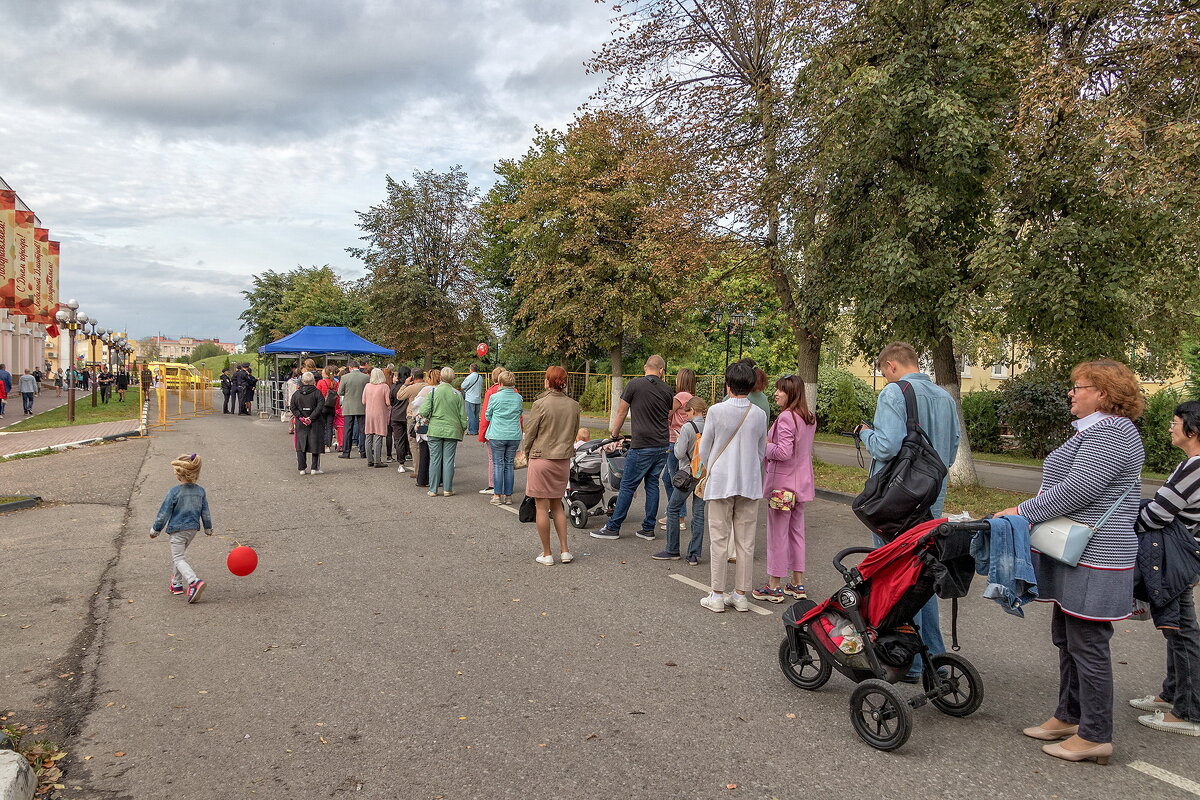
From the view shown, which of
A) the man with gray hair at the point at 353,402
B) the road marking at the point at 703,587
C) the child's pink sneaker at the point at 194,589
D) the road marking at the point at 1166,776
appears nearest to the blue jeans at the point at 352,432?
→ the man with gray hair at the point at 353,402

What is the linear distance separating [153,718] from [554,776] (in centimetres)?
223

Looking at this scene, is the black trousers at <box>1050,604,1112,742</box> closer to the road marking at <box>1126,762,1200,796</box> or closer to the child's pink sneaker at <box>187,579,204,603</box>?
the road marking at <box>1126,762,1200,796</box>

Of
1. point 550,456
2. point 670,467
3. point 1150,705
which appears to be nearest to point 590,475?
point 670,467

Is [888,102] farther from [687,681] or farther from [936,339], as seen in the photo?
[687,681]

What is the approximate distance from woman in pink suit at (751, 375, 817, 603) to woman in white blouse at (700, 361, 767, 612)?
0.39m

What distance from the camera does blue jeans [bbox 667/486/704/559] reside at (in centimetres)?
757

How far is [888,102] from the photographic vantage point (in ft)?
35.0

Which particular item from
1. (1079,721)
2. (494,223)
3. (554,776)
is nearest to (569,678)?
(554,776)

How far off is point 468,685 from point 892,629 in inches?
94.3

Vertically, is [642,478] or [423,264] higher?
[423,264]

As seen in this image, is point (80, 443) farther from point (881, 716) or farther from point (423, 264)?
point (423, 264)

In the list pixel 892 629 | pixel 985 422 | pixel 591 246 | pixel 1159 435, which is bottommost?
pixel 892 629

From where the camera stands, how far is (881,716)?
12.6ft

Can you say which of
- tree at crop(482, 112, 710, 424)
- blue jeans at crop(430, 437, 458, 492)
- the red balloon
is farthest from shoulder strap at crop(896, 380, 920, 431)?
tree at crop(482, 112, 710, 424)
